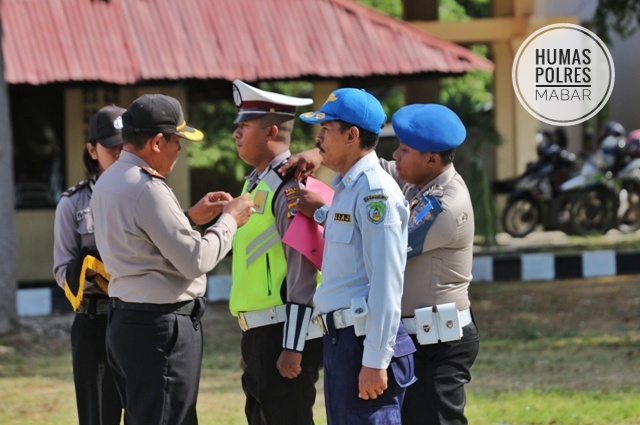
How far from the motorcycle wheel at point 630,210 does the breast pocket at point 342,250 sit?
41.0 ft

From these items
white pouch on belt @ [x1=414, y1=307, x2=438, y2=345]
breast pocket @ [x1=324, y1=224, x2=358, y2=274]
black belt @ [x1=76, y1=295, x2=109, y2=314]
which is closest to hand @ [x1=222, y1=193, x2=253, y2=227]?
breast pocket @ [x1=324, y1=224, x2=358, y2=274]

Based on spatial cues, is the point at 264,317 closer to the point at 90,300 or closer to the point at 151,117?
the point at 90,300

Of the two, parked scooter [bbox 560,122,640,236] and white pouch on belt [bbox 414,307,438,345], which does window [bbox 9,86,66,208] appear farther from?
white pouch on belt [bbox 414,307,438,345]

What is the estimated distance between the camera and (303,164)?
5016 mm

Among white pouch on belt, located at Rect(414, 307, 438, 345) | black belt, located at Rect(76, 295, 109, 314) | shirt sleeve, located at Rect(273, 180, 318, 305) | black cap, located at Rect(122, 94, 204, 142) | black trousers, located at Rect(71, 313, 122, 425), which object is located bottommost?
black trousers, located at Rect(71, 313, 122, 425)

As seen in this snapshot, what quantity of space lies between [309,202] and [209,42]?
784cm

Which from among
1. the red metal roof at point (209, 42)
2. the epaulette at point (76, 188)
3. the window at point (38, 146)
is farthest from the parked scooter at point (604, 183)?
the epaulette at point (76, 188)

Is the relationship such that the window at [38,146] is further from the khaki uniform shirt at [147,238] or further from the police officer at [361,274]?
the police officer at [361,274]

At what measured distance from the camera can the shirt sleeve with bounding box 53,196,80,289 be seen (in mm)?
5457

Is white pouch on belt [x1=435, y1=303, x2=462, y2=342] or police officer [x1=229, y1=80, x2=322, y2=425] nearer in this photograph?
white pouch on belt [x1=435, y1=303, x2=462, y2=342]

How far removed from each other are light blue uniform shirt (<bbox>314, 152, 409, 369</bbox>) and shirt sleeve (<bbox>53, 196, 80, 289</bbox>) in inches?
61.5

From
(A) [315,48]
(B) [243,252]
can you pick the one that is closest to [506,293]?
(A) [315,48]

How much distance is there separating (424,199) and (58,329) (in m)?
6.71

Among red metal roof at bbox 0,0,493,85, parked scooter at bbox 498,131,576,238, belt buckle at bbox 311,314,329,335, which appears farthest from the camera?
parked scooter at bbox 498,131,576,238
